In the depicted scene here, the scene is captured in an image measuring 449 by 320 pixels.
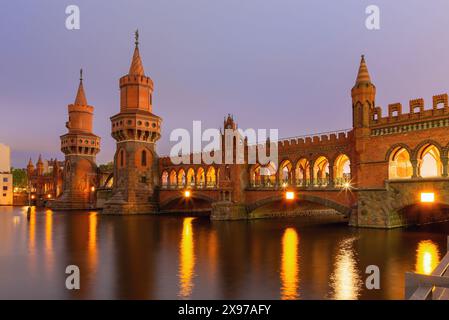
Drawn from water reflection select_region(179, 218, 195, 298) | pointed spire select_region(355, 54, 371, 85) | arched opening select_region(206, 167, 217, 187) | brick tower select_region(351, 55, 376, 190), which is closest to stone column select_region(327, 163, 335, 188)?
brick tower select_region(351, 55, 376, 190)

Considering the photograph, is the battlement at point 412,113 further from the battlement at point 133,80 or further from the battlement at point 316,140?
the battlement at point 133,80

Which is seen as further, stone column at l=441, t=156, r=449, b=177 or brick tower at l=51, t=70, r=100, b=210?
brick tower at l=51, t=70, r=100, b=210

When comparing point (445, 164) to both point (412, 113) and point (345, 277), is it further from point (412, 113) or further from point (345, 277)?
point (345, 277)

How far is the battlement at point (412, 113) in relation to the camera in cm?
2284

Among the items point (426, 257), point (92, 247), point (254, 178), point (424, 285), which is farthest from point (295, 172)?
point (424, 285)

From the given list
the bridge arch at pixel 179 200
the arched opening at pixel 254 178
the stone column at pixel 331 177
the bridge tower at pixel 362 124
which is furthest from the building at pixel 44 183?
the bridge tower at pixel 362 124

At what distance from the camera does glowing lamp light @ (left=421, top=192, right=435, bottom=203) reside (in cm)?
2278

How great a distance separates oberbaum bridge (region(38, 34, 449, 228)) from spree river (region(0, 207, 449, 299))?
3056mm

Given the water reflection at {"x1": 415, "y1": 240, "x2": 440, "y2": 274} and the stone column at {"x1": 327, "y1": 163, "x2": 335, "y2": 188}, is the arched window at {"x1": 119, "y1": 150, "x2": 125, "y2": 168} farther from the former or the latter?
the water reflection at {"x1": 415, "y1": 240, "x2": 440, "y2": 274}

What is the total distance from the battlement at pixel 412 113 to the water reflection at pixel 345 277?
A: 37.6 ft

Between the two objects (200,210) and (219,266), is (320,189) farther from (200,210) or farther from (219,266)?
(200,210)

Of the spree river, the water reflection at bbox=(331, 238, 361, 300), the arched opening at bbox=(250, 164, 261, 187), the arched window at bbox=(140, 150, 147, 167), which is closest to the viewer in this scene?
the water reflection at bbox=(331, 238, 361, 300)
